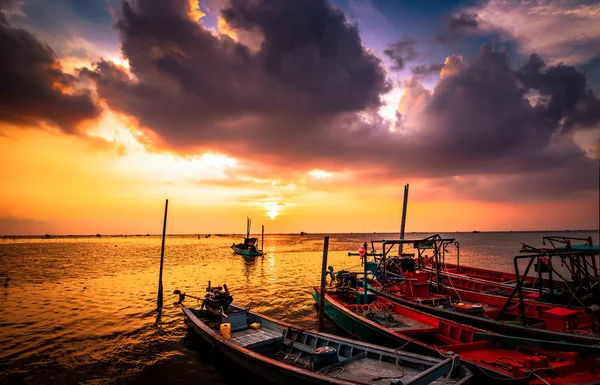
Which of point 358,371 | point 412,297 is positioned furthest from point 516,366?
point 412,297

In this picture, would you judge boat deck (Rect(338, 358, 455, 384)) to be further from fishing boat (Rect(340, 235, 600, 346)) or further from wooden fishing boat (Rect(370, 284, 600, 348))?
fishing boat (Rect(340, 235, 600, 346))

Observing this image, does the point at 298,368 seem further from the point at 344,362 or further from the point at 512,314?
the point at 512,314

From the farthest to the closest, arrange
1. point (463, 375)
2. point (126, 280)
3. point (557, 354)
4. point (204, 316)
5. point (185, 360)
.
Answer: point (126, 280)
point (204, 316)
point (185, 360)
point (557, 354)
point (463, 375)

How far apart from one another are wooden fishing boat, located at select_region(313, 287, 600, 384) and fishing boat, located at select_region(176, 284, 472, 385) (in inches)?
33.4

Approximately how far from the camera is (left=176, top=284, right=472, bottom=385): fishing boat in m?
7.65

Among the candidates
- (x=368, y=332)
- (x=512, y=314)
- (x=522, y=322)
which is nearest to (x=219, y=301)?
(x=368, y=332)

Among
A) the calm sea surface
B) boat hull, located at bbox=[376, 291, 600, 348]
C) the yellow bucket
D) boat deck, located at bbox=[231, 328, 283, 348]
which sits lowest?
the calm sea surface

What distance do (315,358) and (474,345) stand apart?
574 cm

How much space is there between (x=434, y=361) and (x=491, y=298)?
9681 mm

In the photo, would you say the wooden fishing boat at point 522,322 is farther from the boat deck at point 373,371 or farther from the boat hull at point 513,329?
the boat deck at point 373,371

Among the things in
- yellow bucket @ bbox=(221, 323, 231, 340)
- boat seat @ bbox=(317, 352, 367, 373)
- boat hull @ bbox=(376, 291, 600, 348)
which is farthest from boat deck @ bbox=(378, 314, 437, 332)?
yellow bucket @ bbox=(221, 323, 231, 340)

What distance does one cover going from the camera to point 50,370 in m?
11.4

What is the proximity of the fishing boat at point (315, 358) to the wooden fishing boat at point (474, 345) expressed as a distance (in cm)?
85

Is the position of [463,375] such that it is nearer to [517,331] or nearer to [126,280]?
[517,331]
